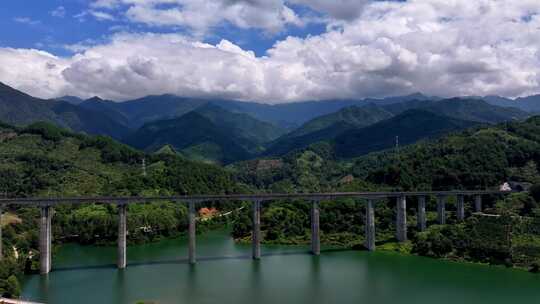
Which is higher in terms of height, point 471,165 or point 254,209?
point 471,165

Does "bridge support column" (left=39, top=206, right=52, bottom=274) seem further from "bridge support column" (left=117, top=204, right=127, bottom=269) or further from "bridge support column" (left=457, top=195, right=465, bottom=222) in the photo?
"bridge support column" (left=457, top=195, right=465, bottom=222)

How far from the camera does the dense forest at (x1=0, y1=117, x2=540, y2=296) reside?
231 ft

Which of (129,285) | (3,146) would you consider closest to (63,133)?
(3,146)

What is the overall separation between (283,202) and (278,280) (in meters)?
40.7

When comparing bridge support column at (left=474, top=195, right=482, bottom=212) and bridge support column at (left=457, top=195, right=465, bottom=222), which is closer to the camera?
bridge support column at (left=457, top=195, right=465, bottom=222)

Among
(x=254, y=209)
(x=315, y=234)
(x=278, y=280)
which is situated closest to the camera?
(x=278, y=280)

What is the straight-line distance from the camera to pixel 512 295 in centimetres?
5316

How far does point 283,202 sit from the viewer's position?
99.3 m

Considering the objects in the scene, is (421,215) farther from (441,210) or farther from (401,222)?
(401,222)

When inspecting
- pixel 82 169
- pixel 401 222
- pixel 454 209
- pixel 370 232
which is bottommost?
pixel 370 232

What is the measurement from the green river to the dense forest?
15.9 ft

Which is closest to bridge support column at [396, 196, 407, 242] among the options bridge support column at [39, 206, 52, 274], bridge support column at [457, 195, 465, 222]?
bridge support column at [457, 195, 465, 222]

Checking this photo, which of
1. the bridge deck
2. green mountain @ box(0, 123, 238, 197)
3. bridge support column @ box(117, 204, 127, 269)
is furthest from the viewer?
green mountain @ box(0, 123, 238, 197)

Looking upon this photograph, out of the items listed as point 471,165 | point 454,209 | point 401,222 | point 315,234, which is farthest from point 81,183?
point 471,165
